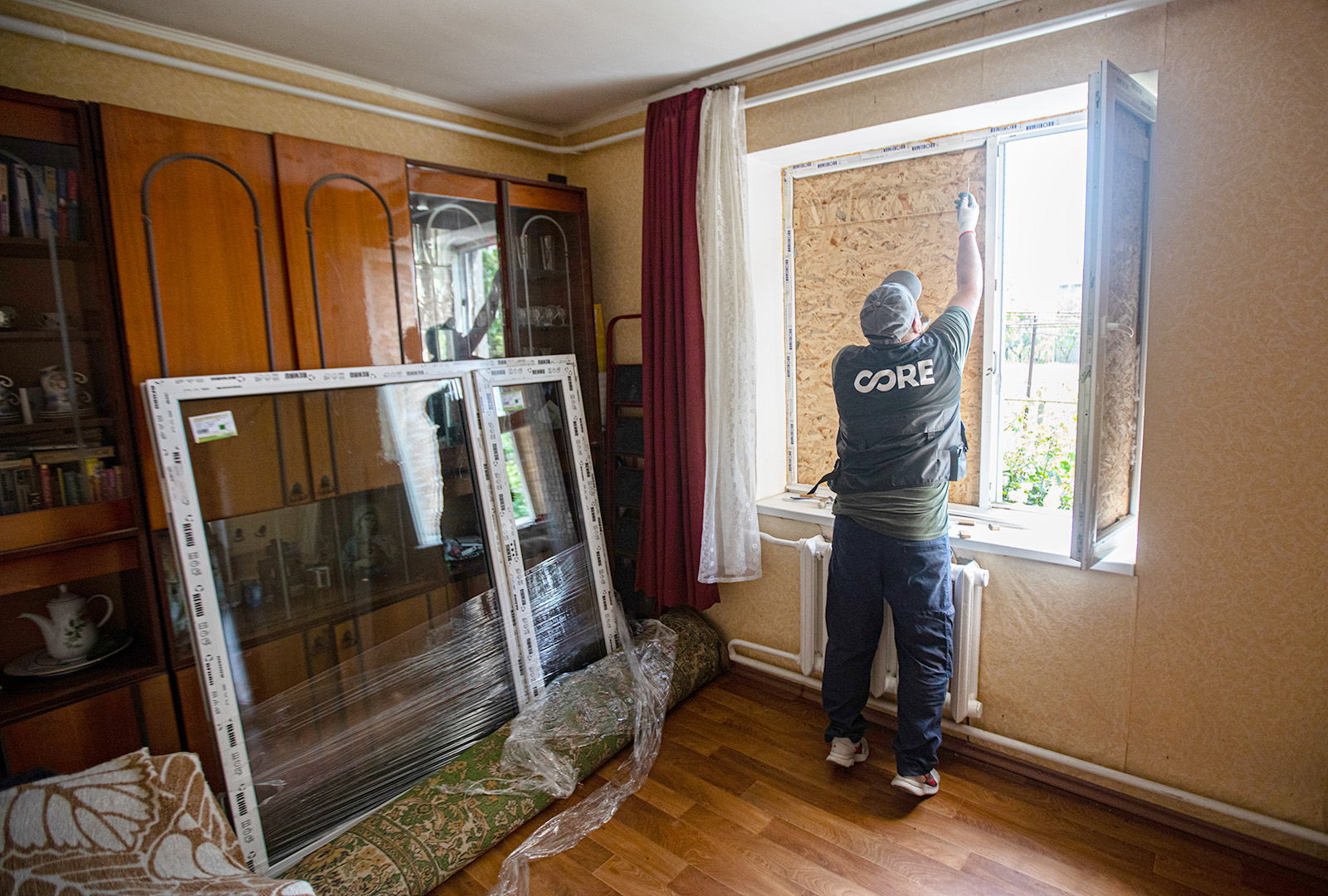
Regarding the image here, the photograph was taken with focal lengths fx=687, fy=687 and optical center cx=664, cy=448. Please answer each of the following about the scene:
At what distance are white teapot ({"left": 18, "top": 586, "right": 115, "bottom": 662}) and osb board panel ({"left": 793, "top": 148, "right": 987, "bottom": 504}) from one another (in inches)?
103

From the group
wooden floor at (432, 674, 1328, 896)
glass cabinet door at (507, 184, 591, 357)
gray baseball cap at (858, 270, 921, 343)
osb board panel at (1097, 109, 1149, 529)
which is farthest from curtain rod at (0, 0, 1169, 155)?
wooden floor at (432, 674, 1328, 896)

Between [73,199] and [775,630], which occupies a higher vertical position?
[73,199]

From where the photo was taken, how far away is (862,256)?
2.79m

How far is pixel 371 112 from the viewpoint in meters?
2.78

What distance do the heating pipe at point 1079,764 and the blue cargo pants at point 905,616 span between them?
0.96ft

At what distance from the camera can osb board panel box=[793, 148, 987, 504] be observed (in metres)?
2.56

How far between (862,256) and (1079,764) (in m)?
1.95

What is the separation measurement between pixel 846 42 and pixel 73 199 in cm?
244

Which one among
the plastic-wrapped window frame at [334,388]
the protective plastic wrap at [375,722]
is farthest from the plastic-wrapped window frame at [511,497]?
the protective plastic wrap at [375,722]

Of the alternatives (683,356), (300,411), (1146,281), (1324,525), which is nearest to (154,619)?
(300,411)

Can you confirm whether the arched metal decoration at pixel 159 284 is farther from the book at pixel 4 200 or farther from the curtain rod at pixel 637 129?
the curtain rod at pixel 637 129

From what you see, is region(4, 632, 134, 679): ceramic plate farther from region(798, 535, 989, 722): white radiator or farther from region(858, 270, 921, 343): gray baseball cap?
region(858, 270, 921, 343): gray baseball cap

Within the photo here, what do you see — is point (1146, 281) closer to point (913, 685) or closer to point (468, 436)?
point (913, 685)

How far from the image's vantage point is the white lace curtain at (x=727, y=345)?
2.69 metres
